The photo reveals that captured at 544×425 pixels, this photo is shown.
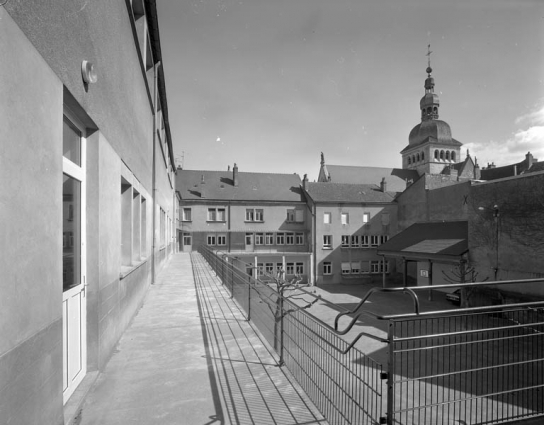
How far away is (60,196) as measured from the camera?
273 centimetres

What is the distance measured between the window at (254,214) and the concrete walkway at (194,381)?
3266 cm

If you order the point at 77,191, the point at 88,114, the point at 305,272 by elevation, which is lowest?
the point at 305,272

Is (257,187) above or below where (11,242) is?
above

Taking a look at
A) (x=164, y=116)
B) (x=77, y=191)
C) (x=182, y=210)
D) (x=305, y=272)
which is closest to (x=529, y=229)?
(x=164, y=116)

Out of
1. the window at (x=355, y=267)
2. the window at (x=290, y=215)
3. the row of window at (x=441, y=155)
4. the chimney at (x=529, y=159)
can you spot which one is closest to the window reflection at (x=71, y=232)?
the window at (x=290, y=215)

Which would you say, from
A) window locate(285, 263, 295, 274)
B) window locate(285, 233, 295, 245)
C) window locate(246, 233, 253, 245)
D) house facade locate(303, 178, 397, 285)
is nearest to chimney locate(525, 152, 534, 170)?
house facade locate(303, 178, 397, 285)

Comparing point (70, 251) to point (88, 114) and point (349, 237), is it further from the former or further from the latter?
point (349, 237)

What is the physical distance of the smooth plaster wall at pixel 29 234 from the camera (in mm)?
1918

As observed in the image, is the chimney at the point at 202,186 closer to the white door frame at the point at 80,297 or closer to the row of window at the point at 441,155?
the white door frame at the point at 80,297

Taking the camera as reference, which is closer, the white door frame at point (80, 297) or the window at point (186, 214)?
the white door frame at point (80, 297)

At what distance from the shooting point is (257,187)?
135 ft

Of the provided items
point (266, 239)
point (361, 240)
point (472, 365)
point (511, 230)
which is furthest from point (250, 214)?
point (472, 365)

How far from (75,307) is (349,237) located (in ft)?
123

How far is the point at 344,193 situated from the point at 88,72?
3862cm
